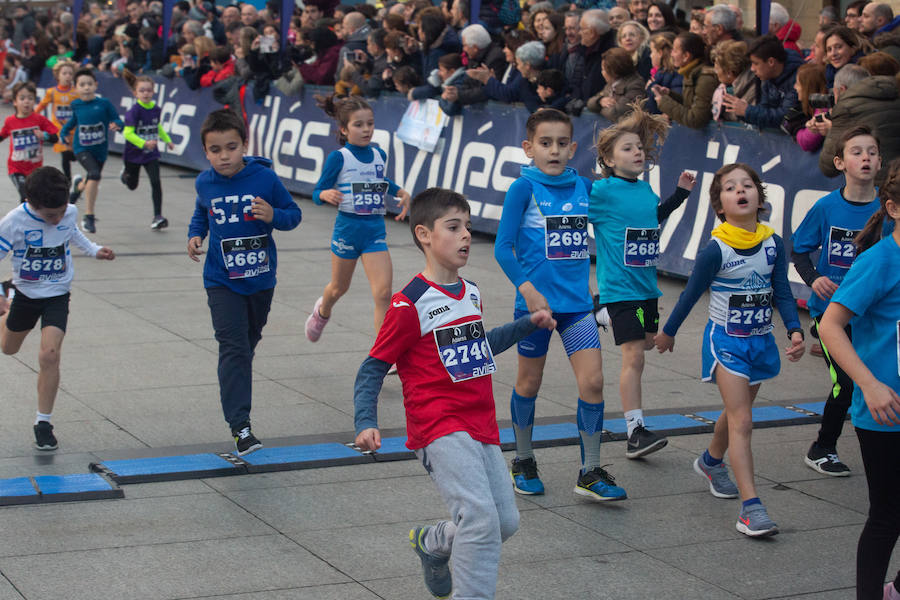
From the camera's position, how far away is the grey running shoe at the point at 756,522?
528 cm

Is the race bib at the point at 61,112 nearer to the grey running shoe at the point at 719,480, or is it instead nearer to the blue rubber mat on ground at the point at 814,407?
the blue rubber mat on ground at the point at 814,407

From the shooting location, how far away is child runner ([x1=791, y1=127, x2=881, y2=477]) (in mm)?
6316

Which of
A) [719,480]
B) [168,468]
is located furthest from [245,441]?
[719,480]

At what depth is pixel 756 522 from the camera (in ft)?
17.4

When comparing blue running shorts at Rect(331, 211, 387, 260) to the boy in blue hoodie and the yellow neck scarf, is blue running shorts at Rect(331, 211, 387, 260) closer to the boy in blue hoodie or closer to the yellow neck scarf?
the boy in blue hoodie

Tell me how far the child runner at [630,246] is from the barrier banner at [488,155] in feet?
8.44

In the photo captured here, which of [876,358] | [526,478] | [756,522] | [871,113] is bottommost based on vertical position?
[526,478]

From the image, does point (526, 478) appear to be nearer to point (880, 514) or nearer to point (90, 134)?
point (880, 514)

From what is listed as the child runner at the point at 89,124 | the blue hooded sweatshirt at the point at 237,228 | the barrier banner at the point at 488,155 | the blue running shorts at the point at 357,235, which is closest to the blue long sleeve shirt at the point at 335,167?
the blue running shorts at the point at 357,235

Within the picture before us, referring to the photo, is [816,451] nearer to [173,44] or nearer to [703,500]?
[703,500]

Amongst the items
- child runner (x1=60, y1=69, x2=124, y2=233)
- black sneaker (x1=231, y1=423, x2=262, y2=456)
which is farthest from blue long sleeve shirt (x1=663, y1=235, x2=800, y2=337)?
child runner (x1=60, y1=69, x2=124, y2=233)

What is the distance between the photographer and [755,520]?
5.32 meters

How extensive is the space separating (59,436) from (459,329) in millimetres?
3262

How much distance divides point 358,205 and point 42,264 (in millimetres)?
2453
